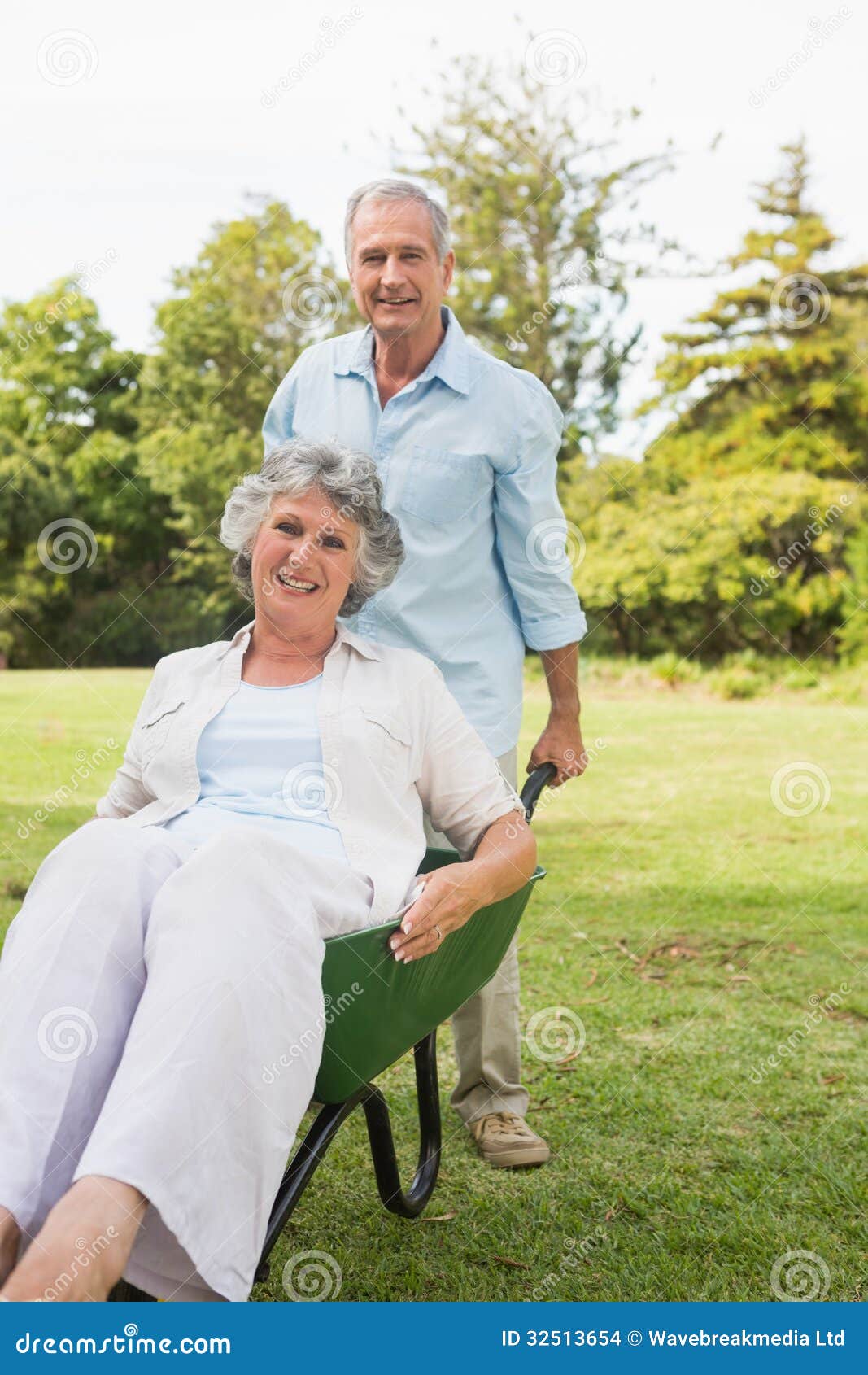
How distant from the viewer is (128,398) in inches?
730

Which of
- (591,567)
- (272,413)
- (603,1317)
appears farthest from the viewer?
(591,567)

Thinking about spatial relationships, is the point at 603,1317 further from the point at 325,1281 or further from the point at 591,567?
the point at 591,567

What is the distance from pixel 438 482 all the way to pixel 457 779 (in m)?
0.64

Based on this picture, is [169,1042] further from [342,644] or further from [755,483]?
[755,483]

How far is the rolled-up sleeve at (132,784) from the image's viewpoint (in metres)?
2.04

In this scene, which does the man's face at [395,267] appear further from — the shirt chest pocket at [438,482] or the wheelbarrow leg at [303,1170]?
the wheelbarrow leg at [303,1170]

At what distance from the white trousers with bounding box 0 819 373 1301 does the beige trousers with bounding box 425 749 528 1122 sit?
1.09 m

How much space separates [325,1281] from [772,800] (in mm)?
5511

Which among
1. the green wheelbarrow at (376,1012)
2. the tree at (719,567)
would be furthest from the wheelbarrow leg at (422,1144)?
the tree at (719,567)

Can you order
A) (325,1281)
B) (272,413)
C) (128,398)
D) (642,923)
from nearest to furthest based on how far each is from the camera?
(325,1281)
(272,413)
(642,923)
(128,398)

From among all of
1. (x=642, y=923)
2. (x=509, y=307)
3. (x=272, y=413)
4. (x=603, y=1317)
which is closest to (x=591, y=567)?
(x=509, y=307)

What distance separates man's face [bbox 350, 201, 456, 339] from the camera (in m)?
2.33

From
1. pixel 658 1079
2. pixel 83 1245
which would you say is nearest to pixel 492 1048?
pixel 658 1079

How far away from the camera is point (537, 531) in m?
2.45
